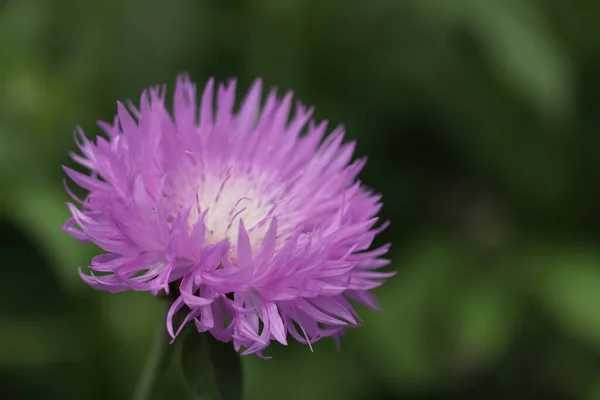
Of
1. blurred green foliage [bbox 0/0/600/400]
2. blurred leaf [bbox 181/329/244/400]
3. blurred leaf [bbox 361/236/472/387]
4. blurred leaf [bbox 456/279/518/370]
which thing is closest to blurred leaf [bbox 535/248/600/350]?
blurred green foliage [bbox 0/0/600/400]

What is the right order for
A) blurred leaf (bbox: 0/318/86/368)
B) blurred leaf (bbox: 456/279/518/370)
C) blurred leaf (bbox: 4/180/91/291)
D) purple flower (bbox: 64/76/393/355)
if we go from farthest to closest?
blurred leaf (bbox: 456/279/518/370) < blurred leaf (bbox: 0/318/86/368) < blurred leaf (bbox: 4/180/91/291) < purple flower (bbox: 64/76/393/355)

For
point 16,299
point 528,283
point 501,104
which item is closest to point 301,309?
point 16,299

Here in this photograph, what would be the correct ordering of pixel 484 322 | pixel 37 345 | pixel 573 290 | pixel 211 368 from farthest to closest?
pixel 573 290, pixel 484 322, pixel 37 345, pixel 211 368

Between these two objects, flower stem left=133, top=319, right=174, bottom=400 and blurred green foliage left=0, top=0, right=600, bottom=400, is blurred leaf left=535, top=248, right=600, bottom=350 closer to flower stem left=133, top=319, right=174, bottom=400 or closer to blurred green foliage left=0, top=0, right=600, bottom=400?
blurred green foliage left=0, top=0, right=600, bottom=400

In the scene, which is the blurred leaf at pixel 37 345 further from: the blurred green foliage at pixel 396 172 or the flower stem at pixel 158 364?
the flower stem at pixel 158 364

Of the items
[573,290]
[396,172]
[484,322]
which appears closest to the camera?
[484,322]

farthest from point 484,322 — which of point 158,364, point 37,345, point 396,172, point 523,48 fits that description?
point 158,364

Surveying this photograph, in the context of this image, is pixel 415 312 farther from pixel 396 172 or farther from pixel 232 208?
pixel 232 208
